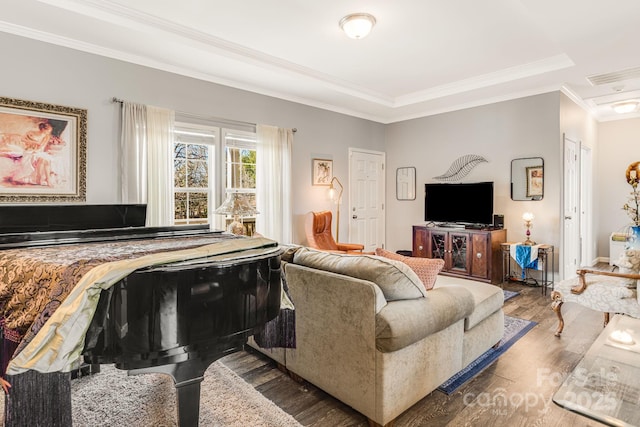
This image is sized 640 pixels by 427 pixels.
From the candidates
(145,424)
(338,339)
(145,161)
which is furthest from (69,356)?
(145,161)

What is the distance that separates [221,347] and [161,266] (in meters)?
0.41

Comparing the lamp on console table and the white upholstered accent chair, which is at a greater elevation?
the lamp on console table

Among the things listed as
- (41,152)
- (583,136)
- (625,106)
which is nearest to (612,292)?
Result: (583,136)

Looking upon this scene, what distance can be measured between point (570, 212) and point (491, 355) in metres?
3.39

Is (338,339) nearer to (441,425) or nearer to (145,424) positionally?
(441,425)

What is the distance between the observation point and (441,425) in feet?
6.54

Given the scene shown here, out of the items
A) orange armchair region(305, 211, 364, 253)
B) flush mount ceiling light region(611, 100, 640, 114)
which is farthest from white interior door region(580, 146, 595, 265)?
orange armchair region(305, 211, 364, 253)

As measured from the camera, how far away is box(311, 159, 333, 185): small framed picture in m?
5.57

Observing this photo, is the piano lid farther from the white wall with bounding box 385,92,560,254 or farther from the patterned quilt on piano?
the white wall with bounding box 385,92,560,254

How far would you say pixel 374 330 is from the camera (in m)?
1.89

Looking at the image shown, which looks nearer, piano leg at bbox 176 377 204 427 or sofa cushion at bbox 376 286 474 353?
piano leg at bbox 176 377 204 427

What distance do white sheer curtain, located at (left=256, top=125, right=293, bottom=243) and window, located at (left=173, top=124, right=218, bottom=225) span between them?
65 centimetres

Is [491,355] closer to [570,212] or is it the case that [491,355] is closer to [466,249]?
[466,249]

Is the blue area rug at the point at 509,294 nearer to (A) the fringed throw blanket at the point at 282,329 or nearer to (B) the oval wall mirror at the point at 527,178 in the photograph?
(B) the oval wall mirror at the point at 527,178
